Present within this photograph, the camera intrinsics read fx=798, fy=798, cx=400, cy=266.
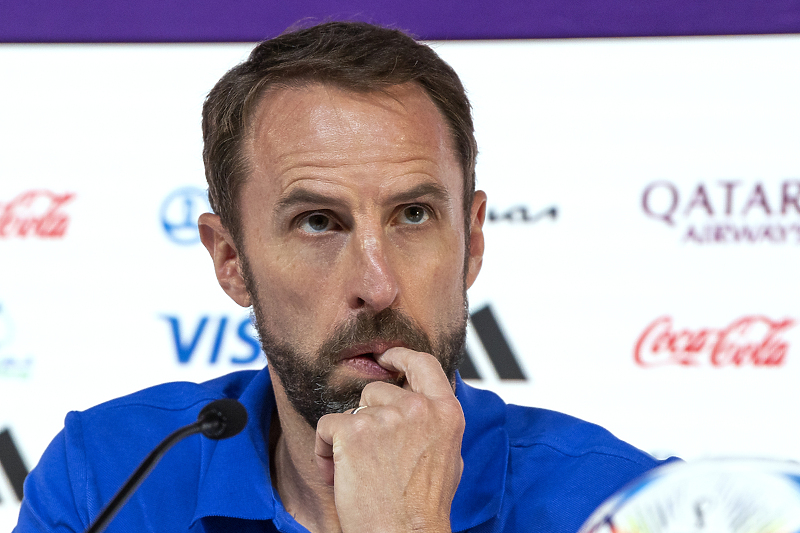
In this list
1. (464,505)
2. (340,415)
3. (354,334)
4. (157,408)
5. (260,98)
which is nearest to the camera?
(340,415)

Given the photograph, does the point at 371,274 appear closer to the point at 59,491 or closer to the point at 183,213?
the point at 59,491

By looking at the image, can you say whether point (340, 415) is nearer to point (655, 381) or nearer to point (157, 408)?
point (157, 408)

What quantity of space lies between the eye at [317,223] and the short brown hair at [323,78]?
8.1 inches

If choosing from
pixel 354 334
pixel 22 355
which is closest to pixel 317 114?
pixel 354 334

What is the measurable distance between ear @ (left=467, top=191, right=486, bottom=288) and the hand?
0.47m

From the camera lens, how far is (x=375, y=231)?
137cm

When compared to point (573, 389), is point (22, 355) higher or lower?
higher

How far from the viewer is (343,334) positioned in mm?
1345

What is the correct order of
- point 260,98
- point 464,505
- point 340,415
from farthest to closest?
point 260,98 → point 464,505 → point 340,415

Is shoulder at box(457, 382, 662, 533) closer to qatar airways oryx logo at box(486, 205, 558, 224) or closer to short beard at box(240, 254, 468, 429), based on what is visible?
short beard at box(240, 254, 468, 429)

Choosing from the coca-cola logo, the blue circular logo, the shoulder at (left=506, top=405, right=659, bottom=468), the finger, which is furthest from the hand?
the coca-cola logo

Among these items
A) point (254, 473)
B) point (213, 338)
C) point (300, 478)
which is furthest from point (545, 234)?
point (254, 473)

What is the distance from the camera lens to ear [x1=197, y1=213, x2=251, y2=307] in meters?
1.67

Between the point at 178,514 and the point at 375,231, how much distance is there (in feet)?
2.23
